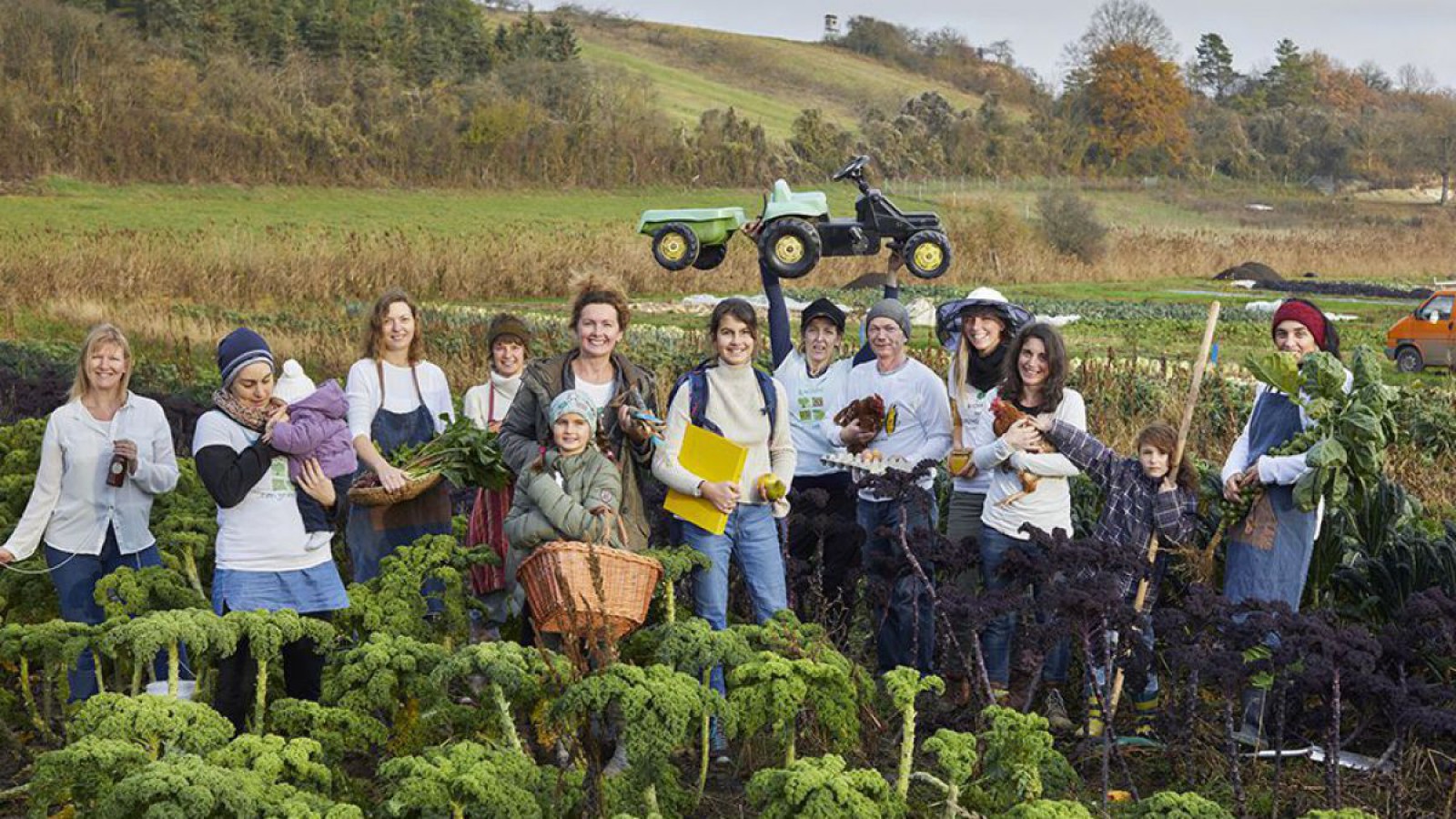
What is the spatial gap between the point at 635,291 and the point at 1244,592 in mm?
22883

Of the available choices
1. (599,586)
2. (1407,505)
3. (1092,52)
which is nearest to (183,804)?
(599,586)

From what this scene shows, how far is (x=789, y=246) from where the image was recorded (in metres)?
7.72

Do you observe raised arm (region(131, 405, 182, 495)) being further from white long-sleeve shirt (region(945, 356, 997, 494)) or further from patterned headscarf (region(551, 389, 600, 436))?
white long-sleeve shirt (region(945, 356, 997, 494))

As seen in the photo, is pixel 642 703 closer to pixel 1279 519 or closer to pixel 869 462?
pixel 869 462

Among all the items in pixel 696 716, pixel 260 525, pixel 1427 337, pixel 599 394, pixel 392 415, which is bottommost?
pixel 1427 337

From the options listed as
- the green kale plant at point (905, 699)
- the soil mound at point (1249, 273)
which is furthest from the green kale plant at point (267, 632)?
the soil mound at point (1249, 273)

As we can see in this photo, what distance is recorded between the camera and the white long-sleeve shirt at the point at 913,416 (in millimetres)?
6504

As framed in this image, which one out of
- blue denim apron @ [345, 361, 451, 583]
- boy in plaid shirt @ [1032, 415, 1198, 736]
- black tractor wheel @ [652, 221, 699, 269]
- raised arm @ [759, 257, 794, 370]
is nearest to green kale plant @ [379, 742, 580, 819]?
blue denim apron @ [345, 361, 451, 583]

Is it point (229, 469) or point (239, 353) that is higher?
point (239, 353)

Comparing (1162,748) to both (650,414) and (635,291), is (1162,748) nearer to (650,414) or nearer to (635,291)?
(650,414)

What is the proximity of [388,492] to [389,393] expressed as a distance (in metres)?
0.67

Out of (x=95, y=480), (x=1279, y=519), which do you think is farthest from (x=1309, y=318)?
(x=95, y=480)

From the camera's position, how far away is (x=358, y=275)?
912 inches

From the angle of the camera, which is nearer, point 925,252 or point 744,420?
point 744,420
